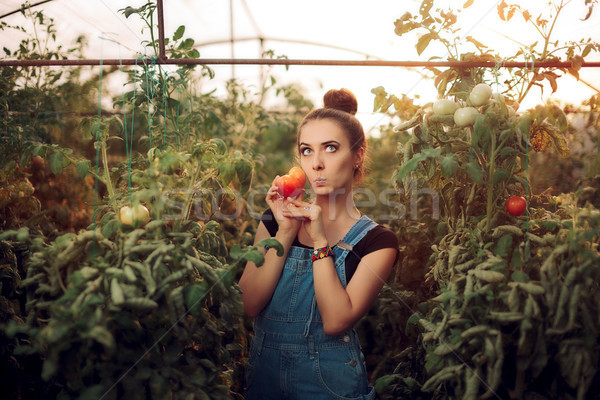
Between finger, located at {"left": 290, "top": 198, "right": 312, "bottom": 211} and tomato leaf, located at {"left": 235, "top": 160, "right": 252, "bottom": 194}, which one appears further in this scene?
finger, located at {"left": 290, "top": 198, "right": 312, "bottom": 211}

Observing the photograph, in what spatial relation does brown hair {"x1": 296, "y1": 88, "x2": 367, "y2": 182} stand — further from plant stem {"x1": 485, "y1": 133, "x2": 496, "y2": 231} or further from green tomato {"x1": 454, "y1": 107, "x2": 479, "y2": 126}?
plant stem {"x1": 485, "y1": 133, "x2": 496, "y2": 231}

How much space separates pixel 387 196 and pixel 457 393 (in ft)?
7.09

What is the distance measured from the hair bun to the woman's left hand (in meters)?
0.55

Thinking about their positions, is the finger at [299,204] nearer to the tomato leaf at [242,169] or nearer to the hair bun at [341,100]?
the tomato leaf at [242,169]

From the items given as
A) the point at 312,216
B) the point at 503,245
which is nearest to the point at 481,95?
the point at 503,245

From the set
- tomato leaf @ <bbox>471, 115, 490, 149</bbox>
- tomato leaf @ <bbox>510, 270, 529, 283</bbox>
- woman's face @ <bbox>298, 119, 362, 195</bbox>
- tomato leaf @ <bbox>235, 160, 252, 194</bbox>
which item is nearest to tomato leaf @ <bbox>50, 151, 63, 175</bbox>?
tomato leaf @ <bbox>235, 160, 252, 194</bbox>

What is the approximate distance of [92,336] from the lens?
43.1 inches

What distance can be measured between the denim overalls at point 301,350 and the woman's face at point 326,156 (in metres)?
0.25

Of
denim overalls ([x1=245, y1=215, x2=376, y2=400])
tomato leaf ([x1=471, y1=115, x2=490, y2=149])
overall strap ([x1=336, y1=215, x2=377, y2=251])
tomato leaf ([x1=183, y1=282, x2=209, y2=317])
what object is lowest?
denim overalls ([x1=245, y1=215, x2=376, y2=400])

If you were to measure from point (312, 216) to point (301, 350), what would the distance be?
0.54 meters

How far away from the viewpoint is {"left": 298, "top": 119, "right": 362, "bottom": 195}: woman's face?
5.85 ft

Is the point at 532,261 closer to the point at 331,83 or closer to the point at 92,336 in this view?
the point at 92,336

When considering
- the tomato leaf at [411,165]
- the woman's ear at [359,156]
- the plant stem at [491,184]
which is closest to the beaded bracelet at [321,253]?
the tomato leaf at [411,165]

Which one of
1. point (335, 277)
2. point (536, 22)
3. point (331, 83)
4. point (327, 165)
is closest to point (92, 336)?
point (335, 277)
